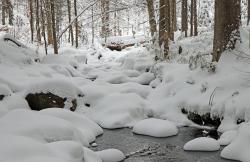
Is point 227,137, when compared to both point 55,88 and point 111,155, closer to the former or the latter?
point 111,155

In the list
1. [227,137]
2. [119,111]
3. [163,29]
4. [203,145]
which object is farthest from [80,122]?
[163,29]

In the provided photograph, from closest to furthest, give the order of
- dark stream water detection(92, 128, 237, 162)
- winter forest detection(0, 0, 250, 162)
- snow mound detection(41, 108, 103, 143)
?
winter forest detection(0, 0, 250, 162) < dark stream water detection(92, 128, 237, 162) < snow mound detection(41, 108, 103, 143)

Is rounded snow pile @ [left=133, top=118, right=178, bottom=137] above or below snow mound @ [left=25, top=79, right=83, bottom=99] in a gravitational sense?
below

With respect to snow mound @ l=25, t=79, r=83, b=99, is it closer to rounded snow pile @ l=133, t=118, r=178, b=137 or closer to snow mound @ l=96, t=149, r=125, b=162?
rounded snow pile @ l=133, t=118, r=178, b=137

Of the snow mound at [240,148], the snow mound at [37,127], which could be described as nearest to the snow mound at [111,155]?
the snow mound at [37,127]

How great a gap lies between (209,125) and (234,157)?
2068 mm

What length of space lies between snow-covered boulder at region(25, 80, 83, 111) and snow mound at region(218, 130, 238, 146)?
12.9 ft

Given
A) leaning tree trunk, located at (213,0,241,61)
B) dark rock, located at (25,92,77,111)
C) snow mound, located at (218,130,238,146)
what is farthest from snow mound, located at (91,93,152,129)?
leaning tree trunk, located at (213,0,241,61)

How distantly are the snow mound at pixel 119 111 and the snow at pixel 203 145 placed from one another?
79.8 inches

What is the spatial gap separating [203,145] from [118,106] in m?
3.05

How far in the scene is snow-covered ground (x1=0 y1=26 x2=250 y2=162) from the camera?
5.57 meters

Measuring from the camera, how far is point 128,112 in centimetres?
884

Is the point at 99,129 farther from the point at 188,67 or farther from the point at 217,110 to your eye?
the point at 188,67

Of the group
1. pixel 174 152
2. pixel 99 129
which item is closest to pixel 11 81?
pixel 99 129
